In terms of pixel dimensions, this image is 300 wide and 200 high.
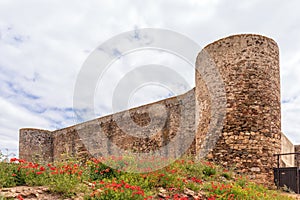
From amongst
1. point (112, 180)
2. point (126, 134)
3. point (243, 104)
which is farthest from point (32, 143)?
point (112, 180)

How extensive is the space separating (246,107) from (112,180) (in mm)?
5953

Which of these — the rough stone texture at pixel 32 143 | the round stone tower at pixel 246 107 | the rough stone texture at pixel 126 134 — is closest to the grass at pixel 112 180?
the rough stone texture at pixel 126 134

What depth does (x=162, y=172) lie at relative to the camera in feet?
22.4

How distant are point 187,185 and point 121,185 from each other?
183 centimetres

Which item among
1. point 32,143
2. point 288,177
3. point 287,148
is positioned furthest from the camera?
point 32,143

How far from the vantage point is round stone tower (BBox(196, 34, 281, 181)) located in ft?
32.8

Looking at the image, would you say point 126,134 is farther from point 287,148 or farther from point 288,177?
point 288,177

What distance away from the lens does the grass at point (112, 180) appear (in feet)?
17.3

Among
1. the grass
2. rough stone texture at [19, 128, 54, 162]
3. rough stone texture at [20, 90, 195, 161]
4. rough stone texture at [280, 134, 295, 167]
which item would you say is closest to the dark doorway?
the grass

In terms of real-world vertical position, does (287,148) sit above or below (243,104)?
below

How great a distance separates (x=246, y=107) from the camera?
33.6ft

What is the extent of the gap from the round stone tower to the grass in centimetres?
237

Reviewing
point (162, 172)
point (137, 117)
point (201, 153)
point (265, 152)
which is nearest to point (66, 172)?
point (162, 172)

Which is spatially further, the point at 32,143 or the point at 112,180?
the point at 32,143
